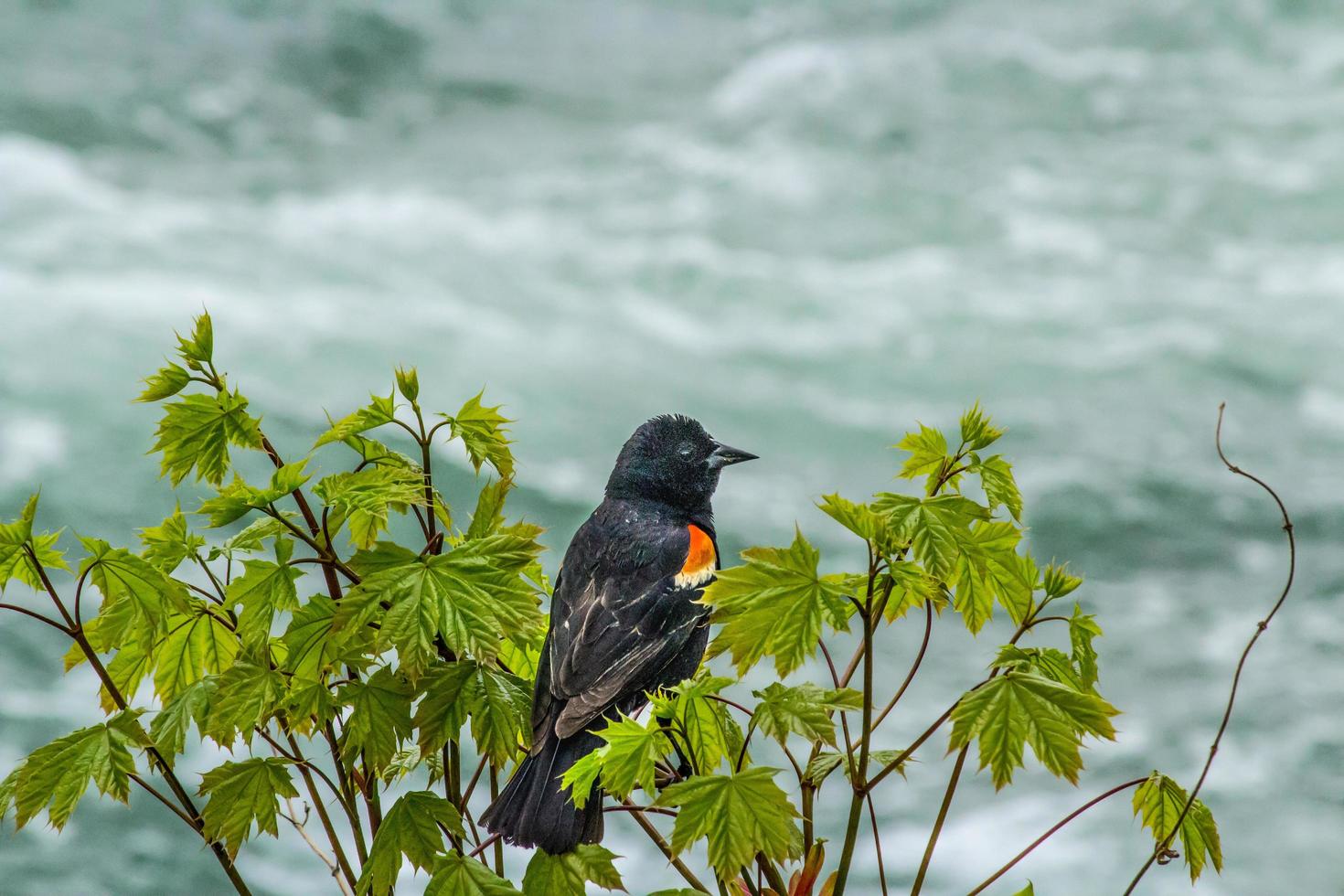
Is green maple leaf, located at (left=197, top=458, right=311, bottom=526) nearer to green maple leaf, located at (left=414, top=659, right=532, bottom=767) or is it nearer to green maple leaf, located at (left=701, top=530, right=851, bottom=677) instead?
green maple leaf, located at (left=414, top=659, right=532, bottom=767)

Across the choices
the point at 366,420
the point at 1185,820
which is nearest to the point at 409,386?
the point at 366,420

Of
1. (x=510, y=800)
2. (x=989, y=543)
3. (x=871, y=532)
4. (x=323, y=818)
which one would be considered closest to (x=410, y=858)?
(x=510, y=800)

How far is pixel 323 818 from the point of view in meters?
2.28

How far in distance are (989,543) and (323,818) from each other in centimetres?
132

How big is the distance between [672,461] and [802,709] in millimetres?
967

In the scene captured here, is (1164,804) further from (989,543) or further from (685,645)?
(685,645)

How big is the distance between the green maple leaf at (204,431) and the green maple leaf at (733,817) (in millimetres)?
997

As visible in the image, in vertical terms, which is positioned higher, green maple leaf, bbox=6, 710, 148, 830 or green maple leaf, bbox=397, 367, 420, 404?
green maple leaf, bbox=397, 367, 420, 404

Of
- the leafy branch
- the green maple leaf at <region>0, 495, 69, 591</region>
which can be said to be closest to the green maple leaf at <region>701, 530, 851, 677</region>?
the leafy branch

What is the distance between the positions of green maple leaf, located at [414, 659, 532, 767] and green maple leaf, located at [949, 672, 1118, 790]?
2.48ft

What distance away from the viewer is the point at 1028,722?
1721 mm

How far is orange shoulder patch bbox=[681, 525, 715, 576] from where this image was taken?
243 centimetres

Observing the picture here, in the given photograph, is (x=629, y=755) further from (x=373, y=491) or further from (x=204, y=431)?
(x=204, y=431)

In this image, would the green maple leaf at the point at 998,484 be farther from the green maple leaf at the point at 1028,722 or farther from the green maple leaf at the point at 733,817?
the green maple leaf at the point at 733,817
